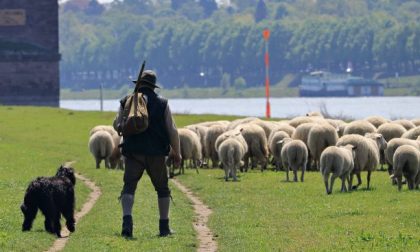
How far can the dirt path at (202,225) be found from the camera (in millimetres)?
18773

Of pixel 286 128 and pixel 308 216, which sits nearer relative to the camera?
pixel 308 216

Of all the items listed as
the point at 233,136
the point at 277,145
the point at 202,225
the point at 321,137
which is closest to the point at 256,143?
the point at 277,145

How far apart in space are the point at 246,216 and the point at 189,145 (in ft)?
37.6

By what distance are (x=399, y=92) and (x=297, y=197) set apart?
158 meters

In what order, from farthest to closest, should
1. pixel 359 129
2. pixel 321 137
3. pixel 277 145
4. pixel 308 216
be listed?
1. pixel 359 129
2. pixel 277 145
3. pixel 321 137
4. pixel 308 216

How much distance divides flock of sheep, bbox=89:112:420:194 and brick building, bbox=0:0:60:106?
47.5m

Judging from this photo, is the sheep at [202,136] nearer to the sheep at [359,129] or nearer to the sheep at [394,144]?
the sheep at [359,129]

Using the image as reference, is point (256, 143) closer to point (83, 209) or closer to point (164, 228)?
point (83, 209)

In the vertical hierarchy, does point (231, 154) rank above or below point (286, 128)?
below

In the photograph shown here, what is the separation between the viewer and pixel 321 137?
3291 centimetres

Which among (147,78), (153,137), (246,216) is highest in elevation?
(147,78)

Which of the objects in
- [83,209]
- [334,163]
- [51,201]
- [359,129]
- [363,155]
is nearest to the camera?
[51,201]

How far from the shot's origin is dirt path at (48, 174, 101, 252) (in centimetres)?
1845

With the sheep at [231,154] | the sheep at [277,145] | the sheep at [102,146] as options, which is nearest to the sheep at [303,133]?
the sheep at [277,145]
